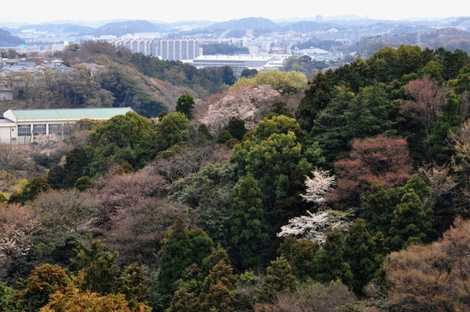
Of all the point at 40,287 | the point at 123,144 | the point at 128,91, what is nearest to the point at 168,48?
the point at 128,91

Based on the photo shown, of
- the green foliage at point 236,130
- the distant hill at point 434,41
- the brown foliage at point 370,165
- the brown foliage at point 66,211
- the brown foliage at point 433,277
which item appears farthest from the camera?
the distant hill at point 434,41

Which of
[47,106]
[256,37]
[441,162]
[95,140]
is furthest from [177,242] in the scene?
[256,37]

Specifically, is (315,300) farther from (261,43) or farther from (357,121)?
(261,43)

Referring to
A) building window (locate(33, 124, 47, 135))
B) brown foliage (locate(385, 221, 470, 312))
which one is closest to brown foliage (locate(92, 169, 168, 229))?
brown foliage (locate(385, 221, 470, 312))

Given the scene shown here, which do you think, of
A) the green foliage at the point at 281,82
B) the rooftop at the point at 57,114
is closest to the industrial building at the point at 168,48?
the rooftop at the point at 57,114

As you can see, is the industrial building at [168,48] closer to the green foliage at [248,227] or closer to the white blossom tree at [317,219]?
the green foliage at [248,227]

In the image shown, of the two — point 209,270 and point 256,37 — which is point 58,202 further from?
point 256,37
